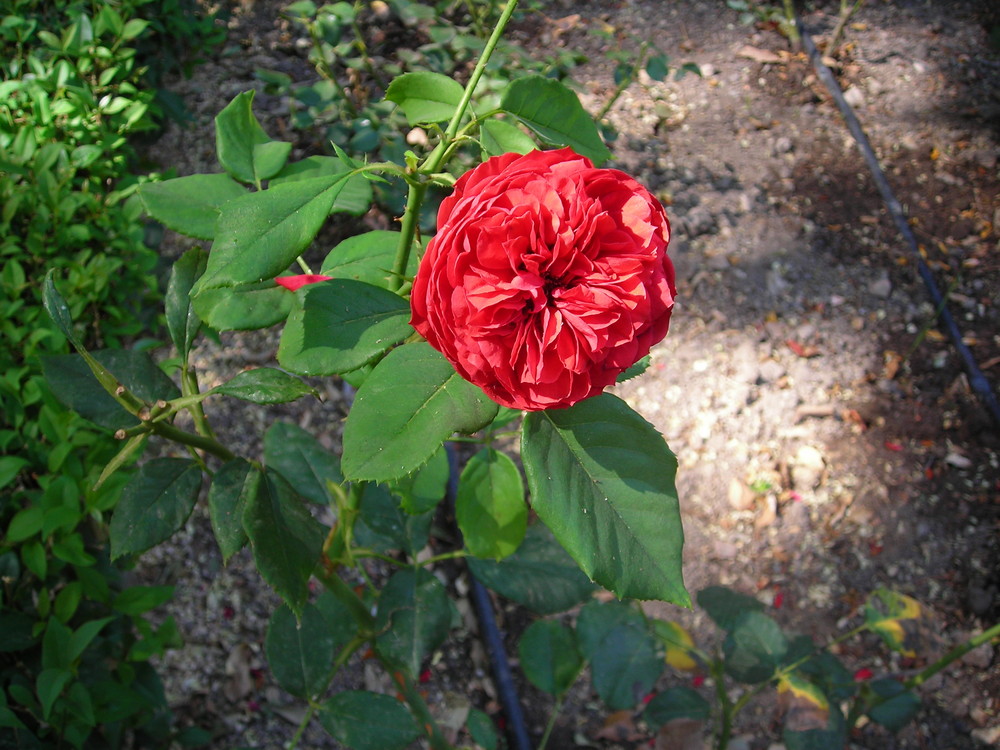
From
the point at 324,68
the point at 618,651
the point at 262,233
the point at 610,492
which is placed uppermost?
the point at 262,233

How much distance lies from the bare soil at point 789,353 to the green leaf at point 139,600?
0.40 m

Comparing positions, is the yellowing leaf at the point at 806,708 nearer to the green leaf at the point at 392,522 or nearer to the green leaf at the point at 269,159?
the green leaf at the point at 392,522

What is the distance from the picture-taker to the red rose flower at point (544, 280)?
52cm

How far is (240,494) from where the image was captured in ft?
2.46

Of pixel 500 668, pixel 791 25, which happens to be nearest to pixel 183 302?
pixel 500 668

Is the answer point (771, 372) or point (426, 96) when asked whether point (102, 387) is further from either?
point (771, 372)

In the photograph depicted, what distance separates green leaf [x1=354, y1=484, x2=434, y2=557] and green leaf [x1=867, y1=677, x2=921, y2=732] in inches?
30.8

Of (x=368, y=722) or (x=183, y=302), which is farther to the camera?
(x=368, y=722)

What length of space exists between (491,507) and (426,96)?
41cm

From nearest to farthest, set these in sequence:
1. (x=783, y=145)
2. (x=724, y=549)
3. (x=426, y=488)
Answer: (x=426, y=488)
(x=724, y=549)
(x=783, y=145)

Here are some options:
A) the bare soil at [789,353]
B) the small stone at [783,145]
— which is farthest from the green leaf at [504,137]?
the small stone at [783,145]

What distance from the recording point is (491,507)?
0.80 m

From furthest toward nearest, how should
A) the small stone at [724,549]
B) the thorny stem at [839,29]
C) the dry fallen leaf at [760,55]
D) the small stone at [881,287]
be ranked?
the dry fallen leaf at [760,55]
the thorny stem at [839,29]
the small stone at [881,287]
the small stone at [724,549]

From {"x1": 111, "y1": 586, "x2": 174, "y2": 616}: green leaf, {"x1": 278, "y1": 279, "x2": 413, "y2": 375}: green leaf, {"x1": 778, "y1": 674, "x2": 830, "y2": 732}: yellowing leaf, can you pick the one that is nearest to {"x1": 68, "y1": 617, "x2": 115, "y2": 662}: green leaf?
{"x1": 111, "y1": 586, "x2": 174, "y2": 616}: green leaf
